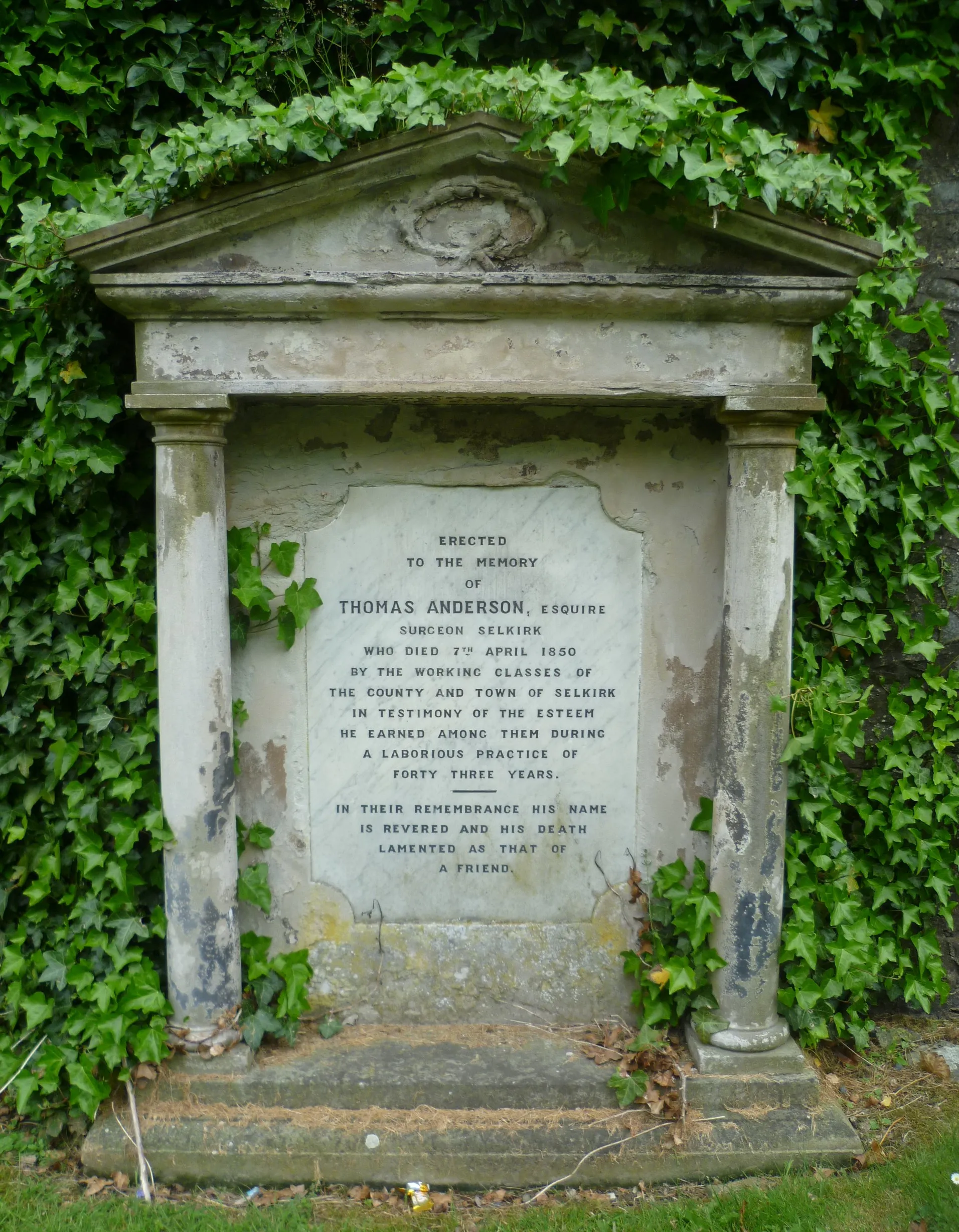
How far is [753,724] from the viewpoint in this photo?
314 centimetres

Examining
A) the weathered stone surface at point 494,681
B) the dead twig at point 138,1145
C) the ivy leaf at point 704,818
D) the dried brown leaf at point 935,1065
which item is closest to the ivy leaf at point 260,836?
the weathered stone surface at point 494,681

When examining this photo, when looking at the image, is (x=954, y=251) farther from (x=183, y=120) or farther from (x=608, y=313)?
(x=183, y=120)

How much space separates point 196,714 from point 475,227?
6.18 feet

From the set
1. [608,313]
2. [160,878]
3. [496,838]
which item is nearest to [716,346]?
[608,313]

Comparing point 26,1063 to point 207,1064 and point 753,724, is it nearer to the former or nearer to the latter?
point 207,1064

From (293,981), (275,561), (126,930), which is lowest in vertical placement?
(293,981)

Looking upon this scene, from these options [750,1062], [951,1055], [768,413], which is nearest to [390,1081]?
[750,1062]

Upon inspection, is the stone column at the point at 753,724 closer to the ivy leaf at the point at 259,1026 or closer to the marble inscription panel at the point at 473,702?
the marble inscription panel at the point at 473,702

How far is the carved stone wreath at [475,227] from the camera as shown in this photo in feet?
9.53

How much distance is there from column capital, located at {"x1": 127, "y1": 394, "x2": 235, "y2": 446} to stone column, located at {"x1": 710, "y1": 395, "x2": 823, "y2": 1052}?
1683 millimetres

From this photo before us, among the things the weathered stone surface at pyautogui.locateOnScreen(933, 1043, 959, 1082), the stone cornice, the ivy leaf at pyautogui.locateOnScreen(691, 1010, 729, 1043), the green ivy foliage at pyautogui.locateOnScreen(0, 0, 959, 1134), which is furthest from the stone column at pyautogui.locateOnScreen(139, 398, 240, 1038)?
the weathered stone surface at pyautogui.locateOnScreen(933, 1043, 959, 1082)

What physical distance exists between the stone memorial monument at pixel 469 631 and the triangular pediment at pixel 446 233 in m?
0.01

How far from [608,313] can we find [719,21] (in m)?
1.45

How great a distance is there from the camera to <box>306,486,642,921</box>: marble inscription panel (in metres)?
3.49
